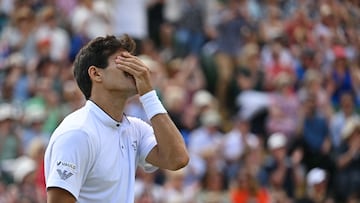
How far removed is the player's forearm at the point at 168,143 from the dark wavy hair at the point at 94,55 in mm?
390

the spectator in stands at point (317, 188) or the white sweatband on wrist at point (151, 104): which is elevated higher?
the white sweatband on wrist at point (151, 104)

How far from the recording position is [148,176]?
1249 cm

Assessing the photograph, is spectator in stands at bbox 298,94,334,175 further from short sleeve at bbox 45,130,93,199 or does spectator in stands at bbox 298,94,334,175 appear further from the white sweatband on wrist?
short sleeve at bbox 45,130,93,199

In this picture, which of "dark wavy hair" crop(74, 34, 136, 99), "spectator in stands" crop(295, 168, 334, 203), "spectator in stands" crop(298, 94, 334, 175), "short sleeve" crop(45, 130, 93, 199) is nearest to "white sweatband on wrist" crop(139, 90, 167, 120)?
"dark wavy hair" crop(74, 34, 136, 99)

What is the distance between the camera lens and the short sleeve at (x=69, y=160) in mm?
5387

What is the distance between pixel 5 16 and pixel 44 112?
3.07 meters

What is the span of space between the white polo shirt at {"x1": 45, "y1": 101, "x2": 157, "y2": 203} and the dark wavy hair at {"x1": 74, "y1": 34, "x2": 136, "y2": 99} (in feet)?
0.41

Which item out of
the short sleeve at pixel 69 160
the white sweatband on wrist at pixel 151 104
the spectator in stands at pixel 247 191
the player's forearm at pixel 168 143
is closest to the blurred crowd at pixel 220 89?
the spectator in stands at pixel 247 191

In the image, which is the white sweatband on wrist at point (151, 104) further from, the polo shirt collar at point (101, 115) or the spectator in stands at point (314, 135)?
the spectator in stands at point (314, 135)

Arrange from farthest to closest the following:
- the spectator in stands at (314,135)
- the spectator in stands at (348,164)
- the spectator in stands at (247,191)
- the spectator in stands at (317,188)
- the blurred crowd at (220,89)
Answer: the spectator in stands at (314,135) → the spectator in stands at (348,164) → the spectator in stands at (317,188) → the blurred crowd at (220,89) → the spectator in stands at (247,191)

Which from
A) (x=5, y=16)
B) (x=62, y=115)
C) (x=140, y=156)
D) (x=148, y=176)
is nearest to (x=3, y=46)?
(x=5, y=16)

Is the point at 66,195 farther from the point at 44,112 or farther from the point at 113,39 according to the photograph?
the point at 44,112

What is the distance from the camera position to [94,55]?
18.7 feet

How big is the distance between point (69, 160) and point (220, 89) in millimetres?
10837
